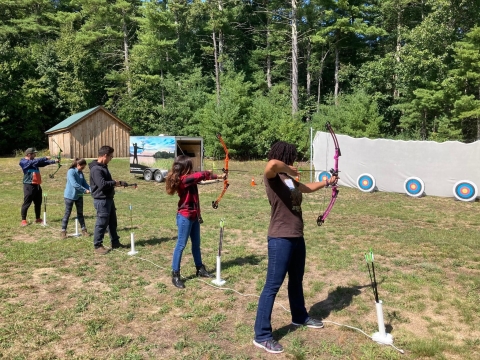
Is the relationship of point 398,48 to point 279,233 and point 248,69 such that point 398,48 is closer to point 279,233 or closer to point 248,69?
point 248,69

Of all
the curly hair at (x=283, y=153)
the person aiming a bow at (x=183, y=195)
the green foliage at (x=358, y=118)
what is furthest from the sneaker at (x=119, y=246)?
the green foliage at (x=358, y=118)

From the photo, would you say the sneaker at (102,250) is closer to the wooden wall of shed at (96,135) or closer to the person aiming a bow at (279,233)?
the person aiming a bow at (279,233)

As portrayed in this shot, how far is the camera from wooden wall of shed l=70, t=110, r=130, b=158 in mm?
25219

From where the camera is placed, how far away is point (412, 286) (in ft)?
15.5

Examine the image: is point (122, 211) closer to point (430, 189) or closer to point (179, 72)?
point (430, 189)

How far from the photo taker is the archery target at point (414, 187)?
1291 centimetres

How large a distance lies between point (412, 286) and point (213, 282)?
2.60 meters

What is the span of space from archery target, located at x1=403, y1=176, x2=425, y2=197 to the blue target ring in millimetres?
1198

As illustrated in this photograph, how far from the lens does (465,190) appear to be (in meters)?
12.1

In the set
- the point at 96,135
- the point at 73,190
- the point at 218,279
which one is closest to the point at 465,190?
the point at 218,279

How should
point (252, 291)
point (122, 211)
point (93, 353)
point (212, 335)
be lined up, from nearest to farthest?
point (93, 353), point (212, 335), point (252, 291), point (122, 211)

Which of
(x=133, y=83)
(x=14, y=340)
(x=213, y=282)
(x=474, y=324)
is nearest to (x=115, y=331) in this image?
(x=14, y=340)

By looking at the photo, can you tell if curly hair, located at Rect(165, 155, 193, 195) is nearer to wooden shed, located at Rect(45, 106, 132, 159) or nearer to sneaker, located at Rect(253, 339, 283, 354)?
sneaker, located at Rect(253, 339, 283, 354)

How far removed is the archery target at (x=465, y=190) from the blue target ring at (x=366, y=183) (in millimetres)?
2747
